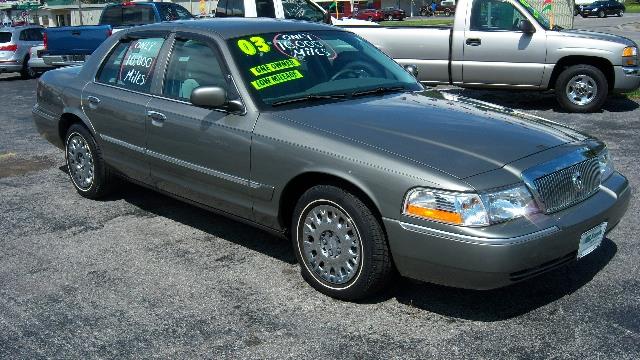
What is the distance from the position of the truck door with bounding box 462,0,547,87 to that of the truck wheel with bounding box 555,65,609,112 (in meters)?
0.37

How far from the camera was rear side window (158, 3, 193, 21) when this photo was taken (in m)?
17.5

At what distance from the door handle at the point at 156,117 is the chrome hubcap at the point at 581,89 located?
7.25m

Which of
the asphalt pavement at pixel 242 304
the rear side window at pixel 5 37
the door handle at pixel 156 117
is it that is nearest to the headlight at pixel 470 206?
the asphalt pavement at pixel 242 304

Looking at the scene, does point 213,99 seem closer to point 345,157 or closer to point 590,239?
point 345,157

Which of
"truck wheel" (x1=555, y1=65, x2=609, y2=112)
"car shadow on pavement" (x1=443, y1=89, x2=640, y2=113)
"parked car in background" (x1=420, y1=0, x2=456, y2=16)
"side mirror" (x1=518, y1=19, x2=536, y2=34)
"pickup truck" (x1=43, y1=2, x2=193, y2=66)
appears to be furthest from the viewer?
"parked car in background" (x1=420, y1=0, x2=456, y2=16)

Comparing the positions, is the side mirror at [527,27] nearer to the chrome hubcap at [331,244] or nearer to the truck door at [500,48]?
the truck door at [500,48]

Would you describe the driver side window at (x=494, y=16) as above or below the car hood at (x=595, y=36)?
above

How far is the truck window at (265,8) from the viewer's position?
15.0 meters

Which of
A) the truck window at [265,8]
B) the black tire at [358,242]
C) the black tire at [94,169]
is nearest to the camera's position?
the black tire at [358,242]

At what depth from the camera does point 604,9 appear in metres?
56.4

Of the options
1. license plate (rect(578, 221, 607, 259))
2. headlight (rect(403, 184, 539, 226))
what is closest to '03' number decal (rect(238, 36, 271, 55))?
headlight (rect(403, 184, 539, 226))

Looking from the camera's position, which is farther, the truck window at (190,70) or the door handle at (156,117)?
the door handle at (156,117)

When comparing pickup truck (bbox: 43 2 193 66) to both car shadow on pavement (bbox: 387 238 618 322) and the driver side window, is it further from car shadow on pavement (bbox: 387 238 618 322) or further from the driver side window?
car shadow on pavement (bbox: 387 238 618 322)

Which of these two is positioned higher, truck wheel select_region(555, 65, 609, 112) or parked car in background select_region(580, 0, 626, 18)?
parked car in background select_region(580, 0, 626, 18)
